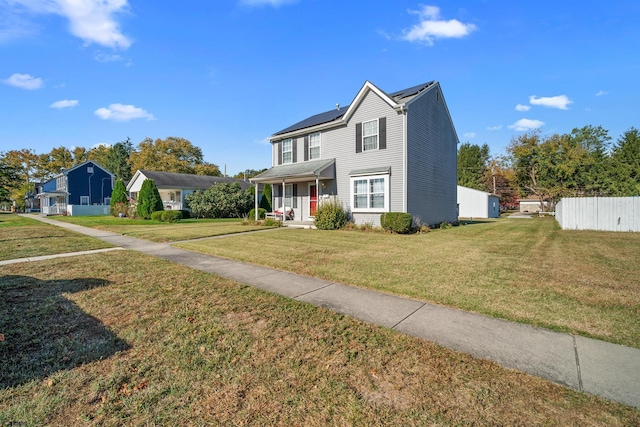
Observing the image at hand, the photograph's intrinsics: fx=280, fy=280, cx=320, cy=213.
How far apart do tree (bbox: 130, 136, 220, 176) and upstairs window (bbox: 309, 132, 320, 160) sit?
133 ft

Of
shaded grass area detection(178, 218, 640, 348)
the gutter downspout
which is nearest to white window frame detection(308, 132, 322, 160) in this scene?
the gutter downspout

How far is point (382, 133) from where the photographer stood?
14750 millimetres

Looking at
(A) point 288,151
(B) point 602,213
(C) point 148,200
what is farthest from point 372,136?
(C) point 148,200

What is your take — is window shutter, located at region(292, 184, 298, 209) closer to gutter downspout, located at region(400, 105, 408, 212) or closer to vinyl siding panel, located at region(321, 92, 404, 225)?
vinyl siding panel, located at region(321, 92, 404, 225)

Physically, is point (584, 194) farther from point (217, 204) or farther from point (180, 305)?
point (180, 305)

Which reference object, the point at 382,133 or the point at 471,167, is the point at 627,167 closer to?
the point at 471,167

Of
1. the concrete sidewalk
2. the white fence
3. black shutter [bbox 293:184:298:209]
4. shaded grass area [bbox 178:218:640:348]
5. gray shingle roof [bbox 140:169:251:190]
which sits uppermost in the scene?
gray shingle roof [bbox 140:169:251:190]

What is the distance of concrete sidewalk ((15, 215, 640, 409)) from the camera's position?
8.13 feet

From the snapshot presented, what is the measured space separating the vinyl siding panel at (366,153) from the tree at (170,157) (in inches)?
1673

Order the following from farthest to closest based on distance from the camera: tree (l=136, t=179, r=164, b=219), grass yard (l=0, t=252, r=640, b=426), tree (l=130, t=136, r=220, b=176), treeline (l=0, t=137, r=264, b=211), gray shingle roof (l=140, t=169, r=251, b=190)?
treeline (l=0, t=137, r=264, b=211) < tree (l=130, t=136, r=220, b=176) < gray shingle roof (l=140, t=169, r=251, b=190) < tree (l=136, t=179, r=164, b=219) < grass yard (l=0, t=252, r=640, b=426)

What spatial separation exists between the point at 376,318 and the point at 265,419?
2108 mm

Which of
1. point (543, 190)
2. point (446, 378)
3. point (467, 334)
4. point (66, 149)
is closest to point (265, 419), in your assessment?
point (446, 378)

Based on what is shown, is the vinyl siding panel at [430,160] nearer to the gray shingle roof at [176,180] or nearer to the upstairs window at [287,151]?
the upstairs window at [287,151]

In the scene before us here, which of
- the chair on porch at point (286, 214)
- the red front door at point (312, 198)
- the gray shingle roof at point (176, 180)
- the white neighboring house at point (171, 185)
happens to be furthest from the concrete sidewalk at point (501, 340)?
the gray shingle roof at point (176, 180)
